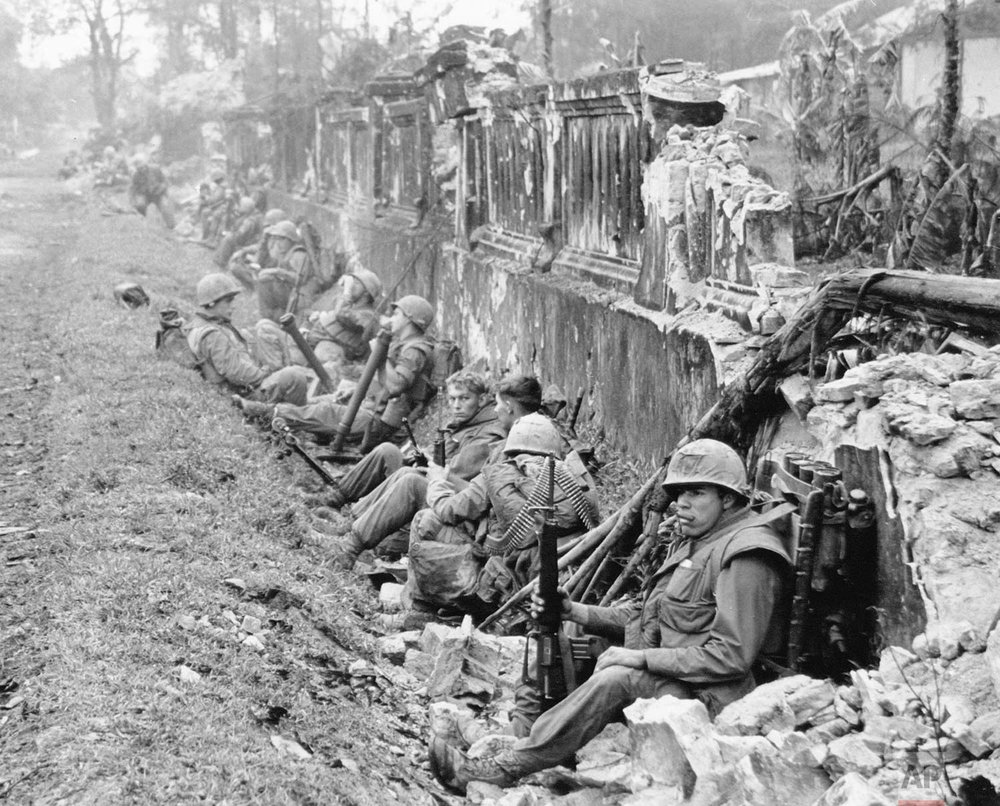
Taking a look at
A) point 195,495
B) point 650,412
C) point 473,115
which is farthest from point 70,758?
point 473,115

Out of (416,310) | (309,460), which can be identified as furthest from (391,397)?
(309,460)

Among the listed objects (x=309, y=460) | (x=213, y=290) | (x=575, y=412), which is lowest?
(x=309, y=460)

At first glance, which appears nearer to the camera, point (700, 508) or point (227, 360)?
point (700, 508)

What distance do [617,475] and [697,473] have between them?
9.70ft

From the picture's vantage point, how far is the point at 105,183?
34.9m

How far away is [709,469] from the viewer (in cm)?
448

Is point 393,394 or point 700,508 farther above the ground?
point 700,508

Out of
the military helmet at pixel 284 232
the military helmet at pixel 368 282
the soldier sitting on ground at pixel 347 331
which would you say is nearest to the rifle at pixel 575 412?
the soldier sitting on ground at pixel 347 331

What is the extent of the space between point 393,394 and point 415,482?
2405 millimetres

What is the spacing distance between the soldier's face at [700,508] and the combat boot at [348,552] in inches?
136

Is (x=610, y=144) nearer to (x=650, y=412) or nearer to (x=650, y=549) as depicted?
(x=650, y=412)

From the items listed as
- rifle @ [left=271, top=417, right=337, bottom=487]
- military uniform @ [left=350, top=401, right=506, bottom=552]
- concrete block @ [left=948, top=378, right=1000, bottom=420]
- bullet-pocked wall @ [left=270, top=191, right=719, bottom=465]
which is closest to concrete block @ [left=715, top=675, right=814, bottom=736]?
concrete block @ [left=948, top=378, right=1000, bottom=420]

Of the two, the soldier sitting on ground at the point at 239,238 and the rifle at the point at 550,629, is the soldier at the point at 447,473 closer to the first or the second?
the rifle at the point at 550,629

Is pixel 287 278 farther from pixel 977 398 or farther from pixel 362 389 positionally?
pixel 977 398
